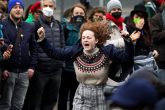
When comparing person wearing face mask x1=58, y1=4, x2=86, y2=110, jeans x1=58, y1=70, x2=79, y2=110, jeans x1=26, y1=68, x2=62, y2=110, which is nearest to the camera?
jeans x1=26, y1=68, x2=62, y2=110

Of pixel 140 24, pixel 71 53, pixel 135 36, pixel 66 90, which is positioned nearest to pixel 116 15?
pixel 140 24

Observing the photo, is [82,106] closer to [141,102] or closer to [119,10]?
[119,10]

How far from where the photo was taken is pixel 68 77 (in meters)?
10.7

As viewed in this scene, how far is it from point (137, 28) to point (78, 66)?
128 cm

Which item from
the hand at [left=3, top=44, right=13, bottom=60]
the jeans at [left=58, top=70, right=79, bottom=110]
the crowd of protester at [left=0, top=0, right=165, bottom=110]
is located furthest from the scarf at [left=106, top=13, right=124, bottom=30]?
the hand at [left=3, top=44, right=13, bottom=60]

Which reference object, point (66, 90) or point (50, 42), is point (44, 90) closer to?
point (66, 90)

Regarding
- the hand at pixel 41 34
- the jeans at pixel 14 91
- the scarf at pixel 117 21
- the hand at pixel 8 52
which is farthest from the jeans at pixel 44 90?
the hand at pixel 41 34

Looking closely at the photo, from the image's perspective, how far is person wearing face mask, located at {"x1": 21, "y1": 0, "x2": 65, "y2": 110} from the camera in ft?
33.1

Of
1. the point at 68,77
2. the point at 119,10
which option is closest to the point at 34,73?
the point at 68,77

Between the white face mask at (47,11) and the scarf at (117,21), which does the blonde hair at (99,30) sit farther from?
the white face mask at (47,11)

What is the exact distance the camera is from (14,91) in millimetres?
9750

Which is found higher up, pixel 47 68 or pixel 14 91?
pixel 47 68

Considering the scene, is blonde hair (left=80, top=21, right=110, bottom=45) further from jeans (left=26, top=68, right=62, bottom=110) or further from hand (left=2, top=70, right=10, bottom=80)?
jeans (left=26, top=68, right=62, bottom=110)

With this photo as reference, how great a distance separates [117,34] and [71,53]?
134cm
